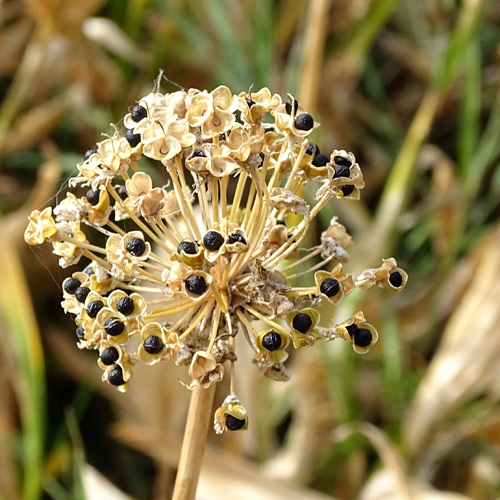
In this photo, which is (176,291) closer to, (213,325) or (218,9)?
(213,325)

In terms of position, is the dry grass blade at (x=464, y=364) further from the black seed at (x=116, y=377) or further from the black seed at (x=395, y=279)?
the black seed at (x=116, y=377)

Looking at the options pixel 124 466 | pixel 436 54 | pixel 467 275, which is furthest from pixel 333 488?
pixel 436 54

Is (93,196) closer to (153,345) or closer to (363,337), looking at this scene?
(153,345)

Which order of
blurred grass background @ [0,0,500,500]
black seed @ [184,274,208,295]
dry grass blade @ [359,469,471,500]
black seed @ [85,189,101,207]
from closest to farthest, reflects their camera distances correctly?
black seed @ [184,274,208,295] < black seed @ [85,189,101,207] < dry grass blade @ [359,469,471,500] < blurred grass background @ [0,0,500,500]

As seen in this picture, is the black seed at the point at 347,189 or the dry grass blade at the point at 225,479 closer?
the black seed at the point at 347,189

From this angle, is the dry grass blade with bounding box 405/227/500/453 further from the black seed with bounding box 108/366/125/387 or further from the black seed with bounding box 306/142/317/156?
the black seed with bounding box 108/366/125/387

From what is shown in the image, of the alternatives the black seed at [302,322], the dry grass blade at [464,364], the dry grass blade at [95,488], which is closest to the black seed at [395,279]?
the black seed at [302,322]

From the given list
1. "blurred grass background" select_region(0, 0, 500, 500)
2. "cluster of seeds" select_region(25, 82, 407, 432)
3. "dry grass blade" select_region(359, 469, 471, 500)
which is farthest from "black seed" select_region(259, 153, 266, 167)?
"dry grass blade" select_region(359, 469, 471, 500)
